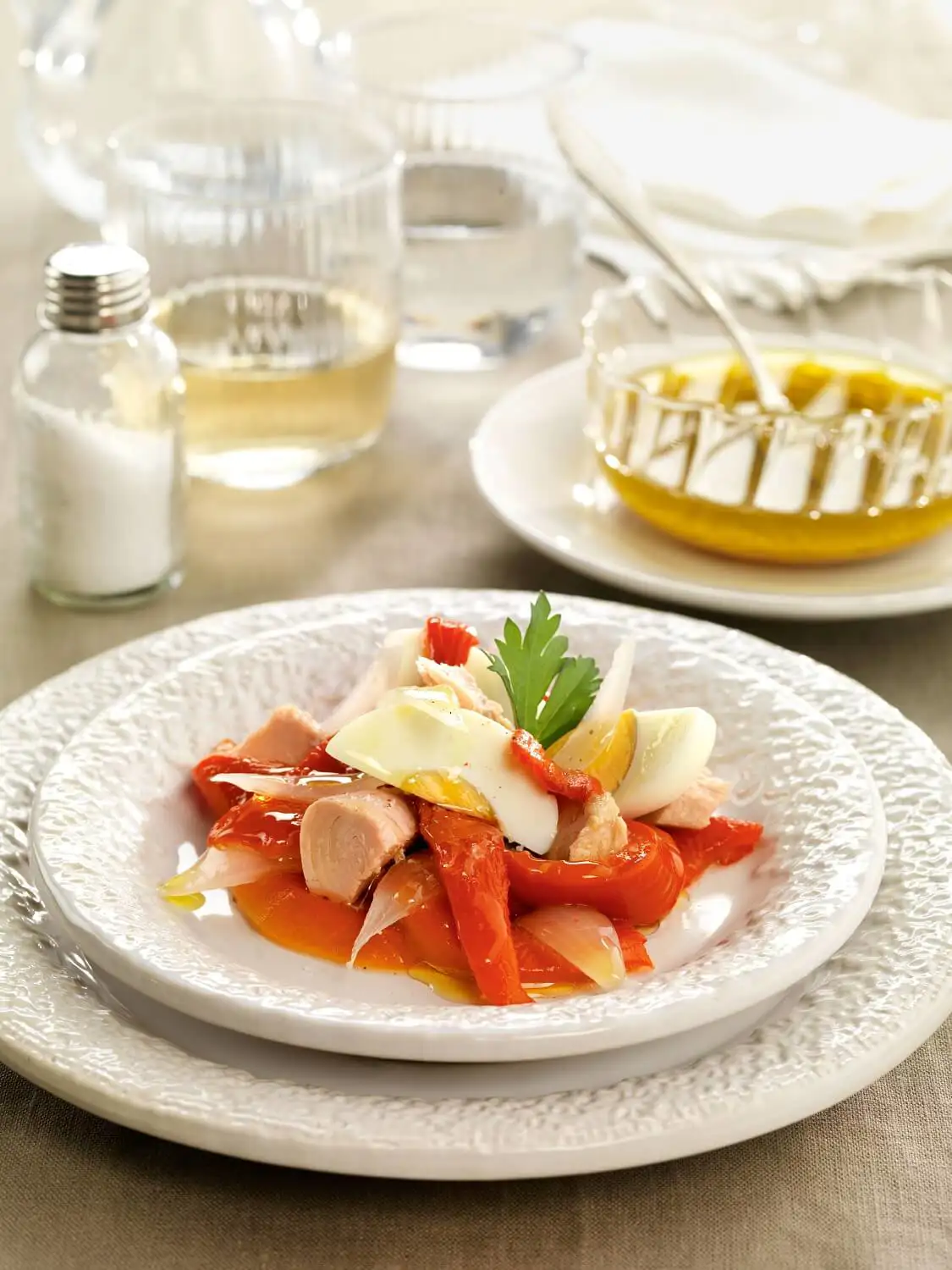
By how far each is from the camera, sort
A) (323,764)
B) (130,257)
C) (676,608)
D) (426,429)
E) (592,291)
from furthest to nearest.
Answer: (592,291) < (426,429) < (676,608) < (130,257) < (323,764)

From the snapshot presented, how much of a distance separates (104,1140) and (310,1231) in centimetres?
12

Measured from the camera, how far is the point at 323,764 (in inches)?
36.6

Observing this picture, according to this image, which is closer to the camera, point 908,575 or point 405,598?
point 405,598

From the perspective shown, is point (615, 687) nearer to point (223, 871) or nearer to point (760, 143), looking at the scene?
point (223, 871)

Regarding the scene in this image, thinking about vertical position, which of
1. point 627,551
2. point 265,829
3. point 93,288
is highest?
point 93,288

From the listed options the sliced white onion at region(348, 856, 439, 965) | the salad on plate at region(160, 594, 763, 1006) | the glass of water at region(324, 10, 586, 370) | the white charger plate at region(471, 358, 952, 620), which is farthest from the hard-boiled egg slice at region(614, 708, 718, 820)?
the glass of water at region(324, 10, 586, 370)

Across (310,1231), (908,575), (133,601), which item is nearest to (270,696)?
(133,601)

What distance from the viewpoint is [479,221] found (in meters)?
1.72

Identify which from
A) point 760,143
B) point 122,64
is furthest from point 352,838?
point 760,143

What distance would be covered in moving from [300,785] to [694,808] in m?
0.22

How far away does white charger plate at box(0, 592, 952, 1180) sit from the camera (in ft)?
2.28

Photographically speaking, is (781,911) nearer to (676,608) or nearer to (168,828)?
(168,828)

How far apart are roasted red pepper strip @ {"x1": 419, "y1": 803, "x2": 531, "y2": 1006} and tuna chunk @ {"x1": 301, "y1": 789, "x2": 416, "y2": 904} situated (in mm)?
17

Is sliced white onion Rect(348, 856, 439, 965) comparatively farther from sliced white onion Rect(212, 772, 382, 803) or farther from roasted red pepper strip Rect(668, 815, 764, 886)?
roasted red pepper strip Rect(668, 815, 764, 886)
